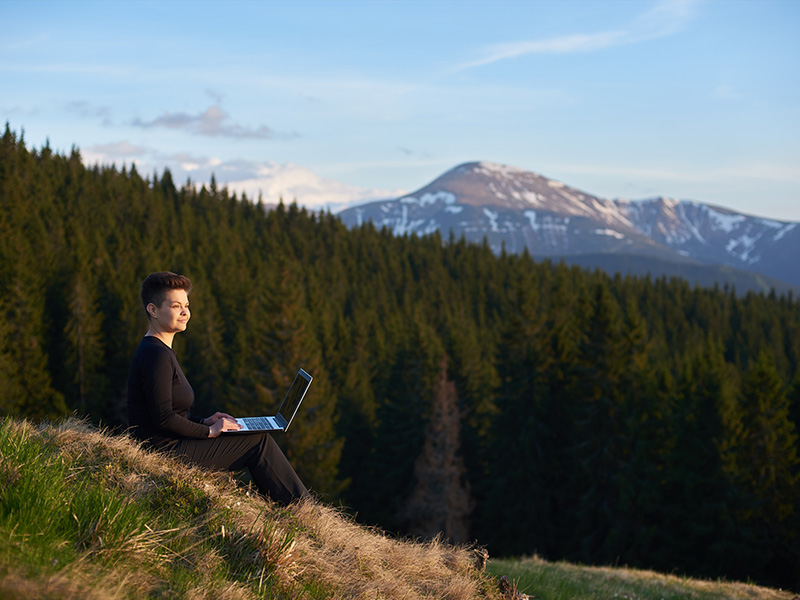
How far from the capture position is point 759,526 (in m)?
30.9

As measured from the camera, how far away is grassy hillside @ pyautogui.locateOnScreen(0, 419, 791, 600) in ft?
11.5

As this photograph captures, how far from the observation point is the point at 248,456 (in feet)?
18.9

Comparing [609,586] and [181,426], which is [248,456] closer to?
[181,426]

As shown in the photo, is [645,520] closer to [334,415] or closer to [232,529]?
[334,415]

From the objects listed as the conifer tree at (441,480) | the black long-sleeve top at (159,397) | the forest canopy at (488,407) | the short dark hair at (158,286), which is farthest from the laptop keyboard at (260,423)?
the conifer tree at (441,480)

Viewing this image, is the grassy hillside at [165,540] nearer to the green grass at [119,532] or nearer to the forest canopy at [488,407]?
the green grass at [119,532]

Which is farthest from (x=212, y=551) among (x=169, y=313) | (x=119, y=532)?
(x=169, y=313)

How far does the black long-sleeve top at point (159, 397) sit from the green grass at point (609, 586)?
422 cm

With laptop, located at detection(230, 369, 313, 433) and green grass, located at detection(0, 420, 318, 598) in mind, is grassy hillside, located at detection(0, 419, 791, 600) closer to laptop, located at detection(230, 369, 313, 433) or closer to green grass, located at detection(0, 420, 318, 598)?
green grass, located at detection(0, 420, 318, 598)

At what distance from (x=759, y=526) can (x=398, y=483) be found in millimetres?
24937

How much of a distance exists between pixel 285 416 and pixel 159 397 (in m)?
1.30

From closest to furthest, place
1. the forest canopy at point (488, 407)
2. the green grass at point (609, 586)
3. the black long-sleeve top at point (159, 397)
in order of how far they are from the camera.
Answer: the black long-sleeve top at point (159, 397) < the green grass at point (609, 586) < the forest canopy at point (488, 407)

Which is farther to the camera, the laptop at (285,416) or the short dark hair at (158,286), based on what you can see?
the laptop at (285,416)

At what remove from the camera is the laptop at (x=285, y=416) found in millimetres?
5801
